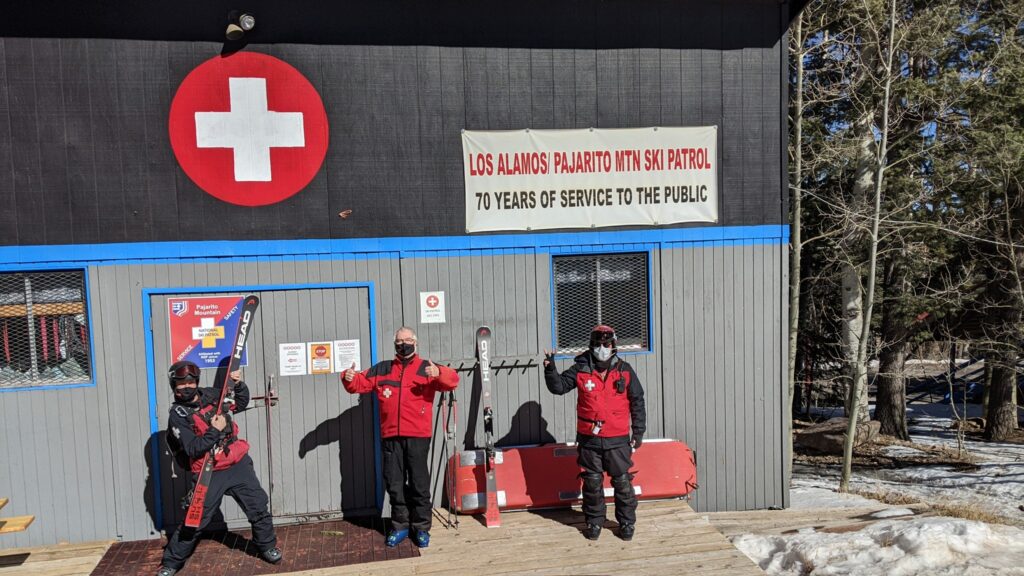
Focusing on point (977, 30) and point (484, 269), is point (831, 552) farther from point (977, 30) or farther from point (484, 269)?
point (977, 30)

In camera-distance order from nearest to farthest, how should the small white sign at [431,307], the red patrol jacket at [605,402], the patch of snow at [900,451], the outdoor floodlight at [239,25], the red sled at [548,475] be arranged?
the red patrol jacket at [605,402]
the outdoor floodlight at [239,25]
the red sled at [548,475]
the small white sign at [431,307]
the patch of snow at [900,451]

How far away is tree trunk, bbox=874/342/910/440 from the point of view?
653 inches

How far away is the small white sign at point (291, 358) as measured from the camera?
6.35 m

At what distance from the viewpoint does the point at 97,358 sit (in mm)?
6094

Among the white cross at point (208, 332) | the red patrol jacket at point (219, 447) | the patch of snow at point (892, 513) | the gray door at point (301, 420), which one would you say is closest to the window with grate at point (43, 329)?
the gray door at point (301, 420)

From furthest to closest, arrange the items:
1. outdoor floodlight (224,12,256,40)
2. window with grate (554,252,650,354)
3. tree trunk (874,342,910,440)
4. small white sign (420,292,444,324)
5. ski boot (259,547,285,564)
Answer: tree trunk (874,342,910,440), window with grate (554,252,650,354), small white sign (420,292,444,324), outdoor floodlight (224,12,256,40), ski boot (259,547,285,564)

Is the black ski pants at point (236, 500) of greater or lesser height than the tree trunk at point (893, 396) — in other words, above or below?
above

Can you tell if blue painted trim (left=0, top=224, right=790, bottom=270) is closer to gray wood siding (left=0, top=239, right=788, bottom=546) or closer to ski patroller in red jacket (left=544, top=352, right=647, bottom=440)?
gray wood siding (left=0, top=239, right=788, bottom=546)

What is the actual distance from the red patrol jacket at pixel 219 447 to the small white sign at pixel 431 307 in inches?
78.4

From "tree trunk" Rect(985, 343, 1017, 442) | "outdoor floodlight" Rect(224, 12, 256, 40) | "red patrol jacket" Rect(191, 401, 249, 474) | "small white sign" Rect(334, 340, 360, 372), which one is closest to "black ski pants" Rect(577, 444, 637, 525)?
"small white sign" Rect(334, 340, 360, 372)

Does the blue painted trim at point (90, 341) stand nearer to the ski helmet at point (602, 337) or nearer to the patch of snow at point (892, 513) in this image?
the ski helmet at point (602, 337)

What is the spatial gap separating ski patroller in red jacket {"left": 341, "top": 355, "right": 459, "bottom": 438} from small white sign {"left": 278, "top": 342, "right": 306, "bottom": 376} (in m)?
0.87

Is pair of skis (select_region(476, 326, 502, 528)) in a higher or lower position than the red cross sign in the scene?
lower

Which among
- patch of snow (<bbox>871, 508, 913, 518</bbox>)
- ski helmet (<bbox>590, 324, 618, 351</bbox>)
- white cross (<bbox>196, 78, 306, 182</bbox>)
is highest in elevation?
white cross (<bbox>196, 78, 306, 182</bbox>)
